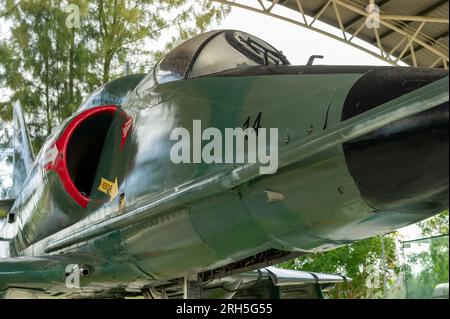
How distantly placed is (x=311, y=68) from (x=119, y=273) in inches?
75.0

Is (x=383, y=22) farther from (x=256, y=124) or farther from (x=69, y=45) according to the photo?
(x=256, y=124)

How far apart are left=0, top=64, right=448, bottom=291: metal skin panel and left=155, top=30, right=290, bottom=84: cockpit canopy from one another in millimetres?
109

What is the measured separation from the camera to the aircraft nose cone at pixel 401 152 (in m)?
2.10

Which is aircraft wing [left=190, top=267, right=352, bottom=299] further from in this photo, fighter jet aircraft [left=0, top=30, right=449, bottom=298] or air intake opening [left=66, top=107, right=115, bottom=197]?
air intake opening [left=66, top=107, right=115, bottom=197]

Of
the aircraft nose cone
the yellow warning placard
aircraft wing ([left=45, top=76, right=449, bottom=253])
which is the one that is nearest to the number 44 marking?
aircraft wing ([left=45, top=76, right=449, bottom=253])

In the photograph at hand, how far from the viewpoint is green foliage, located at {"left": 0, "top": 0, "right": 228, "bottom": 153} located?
11.2m

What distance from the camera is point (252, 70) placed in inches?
126

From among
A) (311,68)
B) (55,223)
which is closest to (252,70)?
(311,68)

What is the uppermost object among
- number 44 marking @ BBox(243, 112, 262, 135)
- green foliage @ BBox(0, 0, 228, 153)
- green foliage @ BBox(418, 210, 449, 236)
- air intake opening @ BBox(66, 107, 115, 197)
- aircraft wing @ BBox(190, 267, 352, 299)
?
green foliage @ BBox(0, 0, 228, 153)

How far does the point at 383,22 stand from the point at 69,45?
623 cm

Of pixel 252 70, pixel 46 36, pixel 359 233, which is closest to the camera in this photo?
pixel 359 233

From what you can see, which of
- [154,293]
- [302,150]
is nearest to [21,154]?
[154,293]

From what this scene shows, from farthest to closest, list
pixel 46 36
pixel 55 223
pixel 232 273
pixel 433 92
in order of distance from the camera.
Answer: pixel 46 36, pixel 55 223, pixel 232 273, pixel 433 92
